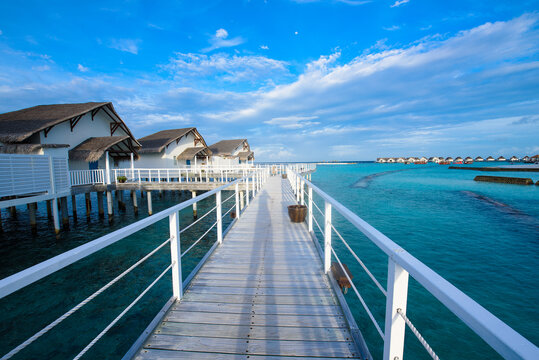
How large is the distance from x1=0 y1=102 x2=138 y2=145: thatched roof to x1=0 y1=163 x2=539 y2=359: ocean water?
204 inches

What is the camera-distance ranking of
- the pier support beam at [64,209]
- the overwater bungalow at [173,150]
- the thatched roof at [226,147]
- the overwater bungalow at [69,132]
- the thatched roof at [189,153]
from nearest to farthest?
1. the overwater bungalow at [69,132]
2. the pier support beam at [64,209]
3. the overwater bungalow at [173,150]
4. the thatched roof at [189,153]
5. the thatched roof at [226,147]

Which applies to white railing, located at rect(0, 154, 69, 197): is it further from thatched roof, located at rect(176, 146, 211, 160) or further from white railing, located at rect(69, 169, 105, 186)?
thatched roof, located at rect(176, 146, 211, 160)

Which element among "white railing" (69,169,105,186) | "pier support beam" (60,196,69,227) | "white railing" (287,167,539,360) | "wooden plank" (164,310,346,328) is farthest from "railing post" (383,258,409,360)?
"white railing" (69,169,105,186)

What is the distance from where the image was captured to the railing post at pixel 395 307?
172 centimetres

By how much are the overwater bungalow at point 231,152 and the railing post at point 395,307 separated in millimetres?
33721

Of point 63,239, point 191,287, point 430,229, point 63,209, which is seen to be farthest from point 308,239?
point 63,209

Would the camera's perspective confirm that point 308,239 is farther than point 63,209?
No

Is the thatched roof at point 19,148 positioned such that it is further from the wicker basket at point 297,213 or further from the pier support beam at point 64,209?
the wicker basket at point 297,213

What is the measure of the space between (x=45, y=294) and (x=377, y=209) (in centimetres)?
1750

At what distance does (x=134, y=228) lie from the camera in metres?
2.42

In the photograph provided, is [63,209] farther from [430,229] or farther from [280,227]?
[430,229]

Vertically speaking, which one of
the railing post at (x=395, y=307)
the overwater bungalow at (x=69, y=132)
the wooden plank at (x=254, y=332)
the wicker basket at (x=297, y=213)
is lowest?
the wooden plank at (x=254, y=332)

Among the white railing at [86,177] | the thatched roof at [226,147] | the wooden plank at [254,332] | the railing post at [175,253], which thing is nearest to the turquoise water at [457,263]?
the wooden plank at [254,332]

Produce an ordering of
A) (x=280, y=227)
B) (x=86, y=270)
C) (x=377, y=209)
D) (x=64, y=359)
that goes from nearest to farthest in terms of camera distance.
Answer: (x=64, y=359), (x=280, y=227), (x=86, y=270), (x=377, y=209)
